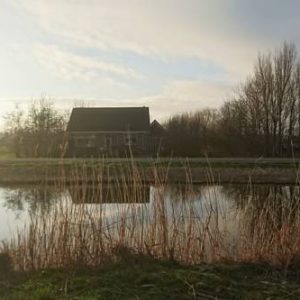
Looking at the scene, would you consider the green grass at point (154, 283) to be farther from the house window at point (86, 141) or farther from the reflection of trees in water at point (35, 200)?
the house window at point (86, 141)

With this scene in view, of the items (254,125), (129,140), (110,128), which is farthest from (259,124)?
(129,140)

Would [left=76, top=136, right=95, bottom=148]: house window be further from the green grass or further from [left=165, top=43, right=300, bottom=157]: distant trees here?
the green grass

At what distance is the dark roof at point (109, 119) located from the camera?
41469 millimetres

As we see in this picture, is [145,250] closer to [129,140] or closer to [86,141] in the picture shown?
[129,140]

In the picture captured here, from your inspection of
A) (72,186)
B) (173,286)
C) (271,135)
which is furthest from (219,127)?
(173,286)

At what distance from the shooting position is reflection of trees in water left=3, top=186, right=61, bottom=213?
7.59 meters

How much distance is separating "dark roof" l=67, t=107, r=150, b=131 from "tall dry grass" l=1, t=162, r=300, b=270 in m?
34.0

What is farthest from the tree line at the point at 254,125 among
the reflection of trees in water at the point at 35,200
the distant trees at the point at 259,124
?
the reflection of trees in water at the point at 35,200

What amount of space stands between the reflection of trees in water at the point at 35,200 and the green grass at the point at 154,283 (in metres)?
2.01

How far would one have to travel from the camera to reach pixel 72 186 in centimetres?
732

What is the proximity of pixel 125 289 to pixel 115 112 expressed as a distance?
3936cm

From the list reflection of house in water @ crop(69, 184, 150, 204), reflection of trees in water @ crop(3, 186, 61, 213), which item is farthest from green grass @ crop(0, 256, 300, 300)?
reflection of trees in water @ crop(3, 186, 61, 213)

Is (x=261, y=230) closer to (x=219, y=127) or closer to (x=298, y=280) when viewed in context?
(x=298, y=280)

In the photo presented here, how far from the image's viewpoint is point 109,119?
42719 mm
